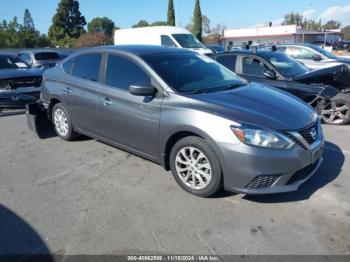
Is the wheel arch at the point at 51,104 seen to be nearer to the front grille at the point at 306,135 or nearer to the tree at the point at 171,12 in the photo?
the front grille at the point at 306,135

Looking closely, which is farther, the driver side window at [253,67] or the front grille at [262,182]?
the driver side window at [253,67]

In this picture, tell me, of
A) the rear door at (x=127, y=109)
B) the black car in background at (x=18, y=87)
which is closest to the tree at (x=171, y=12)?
the black car in background at (x=18, y=87)

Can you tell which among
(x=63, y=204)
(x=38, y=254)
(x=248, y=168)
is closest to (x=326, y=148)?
(x=248, y=168)

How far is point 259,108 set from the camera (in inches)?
156

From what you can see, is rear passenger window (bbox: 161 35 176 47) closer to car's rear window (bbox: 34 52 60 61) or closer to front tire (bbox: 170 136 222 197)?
car's rear window (bbox: 34 52 60 61)

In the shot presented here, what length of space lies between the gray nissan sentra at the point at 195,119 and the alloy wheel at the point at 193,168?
0.5 inches

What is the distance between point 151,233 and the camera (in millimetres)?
3344

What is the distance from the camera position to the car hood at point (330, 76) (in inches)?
275

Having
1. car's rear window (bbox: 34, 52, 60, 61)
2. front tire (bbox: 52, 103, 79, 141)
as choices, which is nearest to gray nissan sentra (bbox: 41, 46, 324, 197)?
front tire (bbox: 52, 103, 79, 141)

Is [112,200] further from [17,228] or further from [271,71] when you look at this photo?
[271,71]

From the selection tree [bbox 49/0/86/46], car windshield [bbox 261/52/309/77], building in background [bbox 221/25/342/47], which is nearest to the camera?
car windshield [bbox 261/52/309/77]

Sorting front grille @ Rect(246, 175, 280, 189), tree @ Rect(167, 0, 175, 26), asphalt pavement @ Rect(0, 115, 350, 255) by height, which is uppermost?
tree @ Rect(167, 0, 175, 26)

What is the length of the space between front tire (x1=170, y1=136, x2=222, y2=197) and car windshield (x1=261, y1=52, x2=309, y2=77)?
157 inches

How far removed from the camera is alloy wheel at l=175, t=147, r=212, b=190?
3863 millimetres
